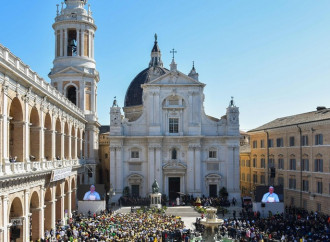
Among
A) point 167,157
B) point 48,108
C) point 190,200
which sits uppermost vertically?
point 48,108

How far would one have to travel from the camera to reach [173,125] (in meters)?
62.5

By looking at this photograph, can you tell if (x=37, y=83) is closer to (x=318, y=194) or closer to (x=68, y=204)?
(x=68, y=204)

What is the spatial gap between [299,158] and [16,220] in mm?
34527

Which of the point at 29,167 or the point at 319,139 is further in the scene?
the point at 319,139

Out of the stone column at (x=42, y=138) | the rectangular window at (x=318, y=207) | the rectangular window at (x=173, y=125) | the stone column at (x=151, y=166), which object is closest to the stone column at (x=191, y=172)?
the rectangular window at (x=173, y=125)

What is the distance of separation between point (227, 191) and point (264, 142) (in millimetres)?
9011

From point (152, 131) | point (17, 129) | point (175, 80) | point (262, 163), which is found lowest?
point (262, 163)

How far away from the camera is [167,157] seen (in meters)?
62.5

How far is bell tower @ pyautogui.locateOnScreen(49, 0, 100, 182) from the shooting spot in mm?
59562

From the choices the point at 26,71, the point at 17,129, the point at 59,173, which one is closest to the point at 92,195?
the point at 59,173

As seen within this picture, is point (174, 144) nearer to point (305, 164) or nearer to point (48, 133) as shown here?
point (305, 164)

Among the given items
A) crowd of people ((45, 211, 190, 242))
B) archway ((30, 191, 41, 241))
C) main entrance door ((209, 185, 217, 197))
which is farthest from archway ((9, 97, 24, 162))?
main entrance door ((209, 185, 217, 197))

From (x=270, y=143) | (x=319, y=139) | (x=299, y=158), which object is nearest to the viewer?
(x=319, y=139)

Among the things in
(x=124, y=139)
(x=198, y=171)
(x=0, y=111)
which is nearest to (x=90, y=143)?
(x=124, y=139)
